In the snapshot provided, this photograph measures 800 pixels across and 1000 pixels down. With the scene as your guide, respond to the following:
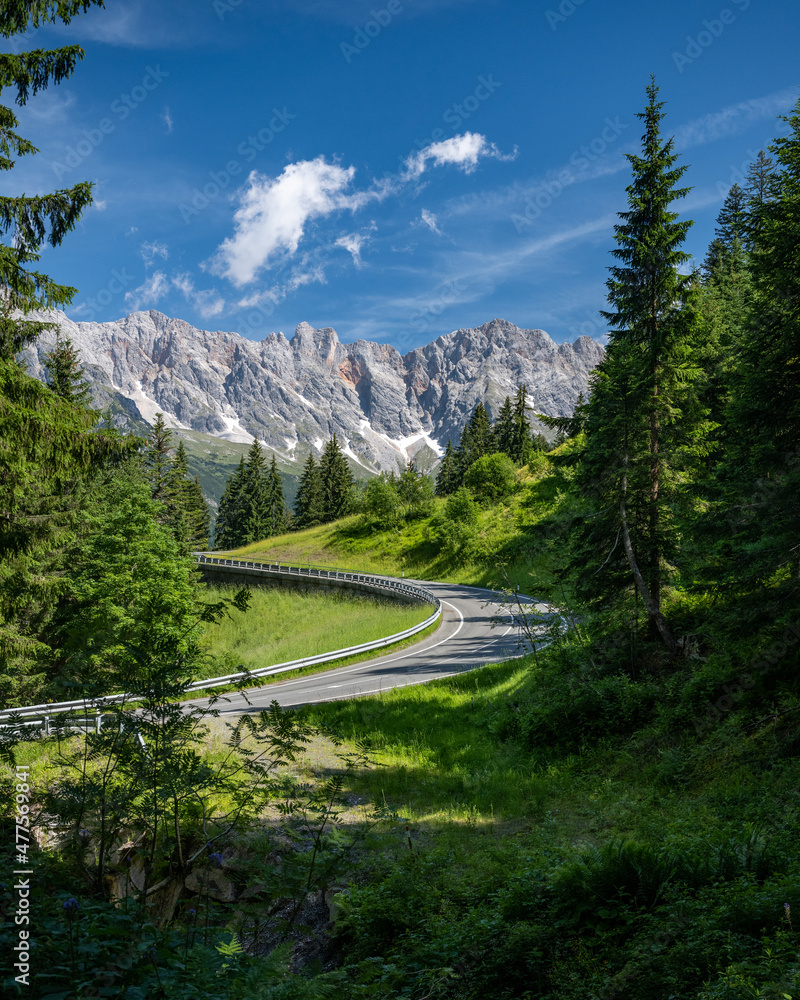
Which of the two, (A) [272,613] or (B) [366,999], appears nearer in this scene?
(B) [366,999]

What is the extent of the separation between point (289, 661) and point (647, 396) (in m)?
16.3

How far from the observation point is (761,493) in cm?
894

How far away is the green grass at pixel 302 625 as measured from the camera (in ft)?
90.5

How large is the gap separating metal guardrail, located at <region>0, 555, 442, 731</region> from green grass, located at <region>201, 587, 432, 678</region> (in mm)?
1225

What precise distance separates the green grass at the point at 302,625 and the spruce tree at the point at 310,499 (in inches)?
1131

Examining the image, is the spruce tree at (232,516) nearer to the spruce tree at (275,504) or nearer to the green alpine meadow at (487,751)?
the spruce tree at (275,504)

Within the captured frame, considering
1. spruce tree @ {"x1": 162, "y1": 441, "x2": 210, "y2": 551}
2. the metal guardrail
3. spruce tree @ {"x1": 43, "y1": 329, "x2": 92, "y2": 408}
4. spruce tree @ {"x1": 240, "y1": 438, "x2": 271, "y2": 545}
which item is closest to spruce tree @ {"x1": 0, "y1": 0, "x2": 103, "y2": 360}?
the metal guardrail

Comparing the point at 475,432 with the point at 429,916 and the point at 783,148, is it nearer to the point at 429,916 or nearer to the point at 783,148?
the point at 783,148

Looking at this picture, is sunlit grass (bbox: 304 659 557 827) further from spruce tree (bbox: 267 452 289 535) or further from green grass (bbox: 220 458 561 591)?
spruce tree (bbox: 267 452 289 535)

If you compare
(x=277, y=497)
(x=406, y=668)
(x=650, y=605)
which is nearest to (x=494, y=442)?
(x=277, y=497)

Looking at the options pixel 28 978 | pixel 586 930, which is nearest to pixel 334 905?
pixel 586 930

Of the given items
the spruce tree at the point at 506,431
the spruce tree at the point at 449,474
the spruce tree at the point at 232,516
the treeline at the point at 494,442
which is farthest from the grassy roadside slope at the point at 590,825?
the spruce tree at the point at 232,516

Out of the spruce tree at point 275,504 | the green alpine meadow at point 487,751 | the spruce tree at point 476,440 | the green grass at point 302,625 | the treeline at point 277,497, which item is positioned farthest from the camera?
the spruce tree at point 275,504

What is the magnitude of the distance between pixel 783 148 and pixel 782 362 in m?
3.85
